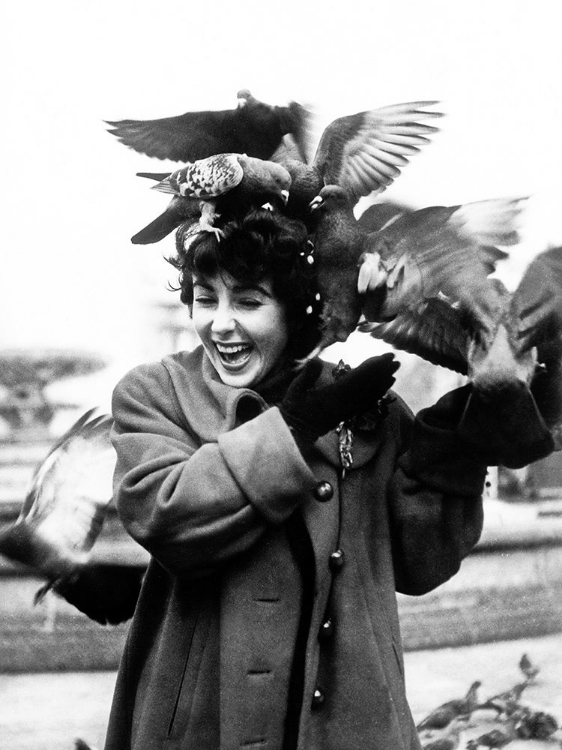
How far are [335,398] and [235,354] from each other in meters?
0.19

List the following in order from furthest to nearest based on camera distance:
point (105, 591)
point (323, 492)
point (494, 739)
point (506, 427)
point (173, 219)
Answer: point (494, 739) → point (105, 591) → point (173, 219) → point (323, 492) → point (506, 427)

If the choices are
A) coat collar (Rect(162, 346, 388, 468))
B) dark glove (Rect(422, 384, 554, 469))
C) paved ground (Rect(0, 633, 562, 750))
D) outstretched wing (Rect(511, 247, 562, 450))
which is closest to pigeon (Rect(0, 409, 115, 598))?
paved ground (Rect(0, 633, 562, 750))

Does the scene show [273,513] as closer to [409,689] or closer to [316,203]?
[316,203]

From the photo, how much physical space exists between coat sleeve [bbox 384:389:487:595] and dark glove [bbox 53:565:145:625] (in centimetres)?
61

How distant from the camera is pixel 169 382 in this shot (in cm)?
140

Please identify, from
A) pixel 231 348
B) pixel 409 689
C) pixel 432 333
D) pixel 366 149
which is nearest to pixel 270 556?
pixel 231 348

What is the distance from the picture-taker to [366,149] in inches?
59.5

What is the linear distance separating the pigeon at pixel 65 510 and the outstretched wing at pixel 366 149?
0.76 m

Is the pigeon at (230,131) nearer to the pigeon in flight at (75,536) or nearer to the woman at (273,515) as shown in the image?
the woman at (273,515)

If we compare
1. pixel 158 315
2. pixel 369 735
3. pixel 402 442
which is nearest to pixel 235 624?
pixel 369 735

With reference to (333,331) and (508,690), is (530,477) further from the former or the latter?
(333,331)

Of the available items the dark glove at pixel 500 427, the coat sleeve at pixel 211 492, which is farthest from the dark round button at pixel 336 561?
the dark glove at pixel 500 427

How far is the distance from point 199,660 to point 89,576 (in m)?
0.50

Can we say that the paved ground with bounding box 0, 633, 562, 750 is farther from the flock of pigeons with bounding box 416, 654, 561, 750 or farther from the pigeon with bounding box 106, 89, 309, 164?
the pigeon with bounding box 106, 89, 309, 164
